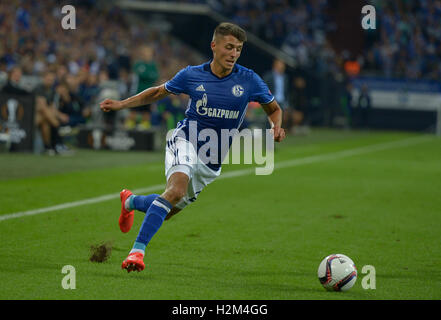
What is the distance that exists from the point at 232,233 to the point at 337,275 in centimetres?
265

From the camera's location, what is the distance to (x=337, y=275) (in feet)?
18.5

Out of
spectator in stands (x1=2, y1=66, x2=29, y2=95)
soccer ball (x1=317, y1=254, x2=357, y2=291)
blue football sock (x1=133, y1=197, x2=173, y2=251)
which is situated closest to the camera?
soccer ball (x1=317, y1=254, x2=357, y2=291)

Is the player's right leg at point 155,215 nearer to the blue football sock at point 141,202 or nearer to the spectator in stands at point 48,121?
the blue football sock at point 141,202

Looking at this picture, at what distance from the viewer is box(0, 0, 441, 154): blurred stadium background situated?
730 inches

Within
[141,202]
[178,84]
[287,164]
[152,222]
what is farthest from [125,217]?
[287,164]

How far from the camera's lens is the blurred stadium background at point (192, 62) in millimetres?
18531

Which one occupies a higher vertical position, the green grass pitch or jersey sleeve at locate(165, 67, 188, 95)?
jersey sleeve at locate(165, 67, 188, 95)

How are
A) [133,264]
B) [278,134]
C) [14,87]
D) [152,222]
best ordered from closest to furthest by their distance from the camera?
[133,264], [152,222], [278,134], [14,87]

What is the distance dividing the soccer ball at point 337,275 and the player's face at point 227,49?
2.03 meters

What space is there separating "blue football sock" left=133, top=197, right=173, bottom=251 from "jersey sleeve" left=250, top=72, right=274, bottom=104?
1.40 m

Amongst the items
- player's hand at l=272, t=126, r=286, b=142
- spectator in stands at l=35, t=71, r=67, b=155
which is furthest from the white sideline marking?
spectator in stands at l=35, t=71, r=67, b=155

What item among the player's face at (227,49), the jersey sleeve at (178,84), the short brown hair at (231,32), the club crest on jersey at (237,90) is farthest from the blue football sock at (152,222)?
the short brown hair at (231,32)

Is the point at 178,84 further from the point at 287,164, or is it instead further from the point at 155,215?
the point at 287,164

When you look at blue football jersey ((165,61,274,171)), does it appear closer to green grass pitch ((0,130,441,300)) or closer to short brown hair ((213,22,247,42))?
short brown hair ((213,22,247,42))
